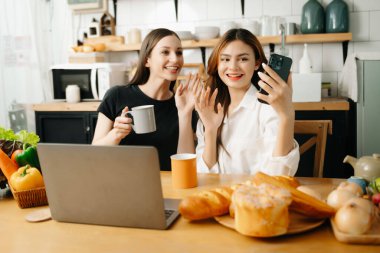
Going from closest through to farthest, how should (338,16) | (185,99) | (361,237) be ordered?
(361,237) → (185,99) → (338,16)

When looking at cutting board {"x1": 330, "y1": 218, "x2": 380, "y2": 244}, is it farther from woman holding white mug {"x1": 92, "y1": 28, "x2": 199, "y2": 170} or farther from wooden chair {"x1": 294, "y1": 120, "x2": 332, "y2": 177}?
woman holding white mug {"x1": 92, "y1": 28, "x2": 199, "y2": 170}

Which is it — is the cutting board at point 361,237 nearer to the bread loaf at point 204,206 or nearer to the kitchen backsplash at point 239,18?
the bread loaf at point 204,206

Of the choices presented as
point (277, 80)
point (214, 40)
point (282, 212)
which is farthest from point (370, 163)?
point (214, 40)

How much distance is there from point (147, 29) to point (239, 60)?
238cm

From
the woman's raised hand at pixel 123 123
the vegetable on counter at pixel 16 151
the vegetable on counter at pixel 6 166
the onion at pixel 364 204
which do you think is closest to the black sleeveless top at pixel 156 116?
the woman's raised hand at pixel 123 123

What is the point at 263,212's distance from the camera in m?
0.84

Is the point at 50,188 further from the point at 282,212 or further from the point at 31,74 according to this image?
the point at 31,74

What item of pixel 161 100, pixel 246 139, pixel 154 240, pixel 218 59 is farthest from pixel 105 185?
pixel 161 100

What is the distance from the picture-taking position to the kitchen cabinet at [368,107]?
9.60 ft

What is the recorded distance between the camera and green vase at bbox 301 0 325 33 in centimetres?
334

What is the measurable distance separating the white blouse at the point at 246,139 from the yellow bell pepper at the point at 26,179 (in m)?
0.64

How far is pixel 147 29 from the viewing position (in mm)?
3922

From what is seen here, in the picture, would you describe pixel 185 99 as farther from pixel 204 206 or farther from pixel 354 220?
pixel 354 220

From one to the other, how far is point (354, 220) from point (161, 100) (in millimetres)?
1304
